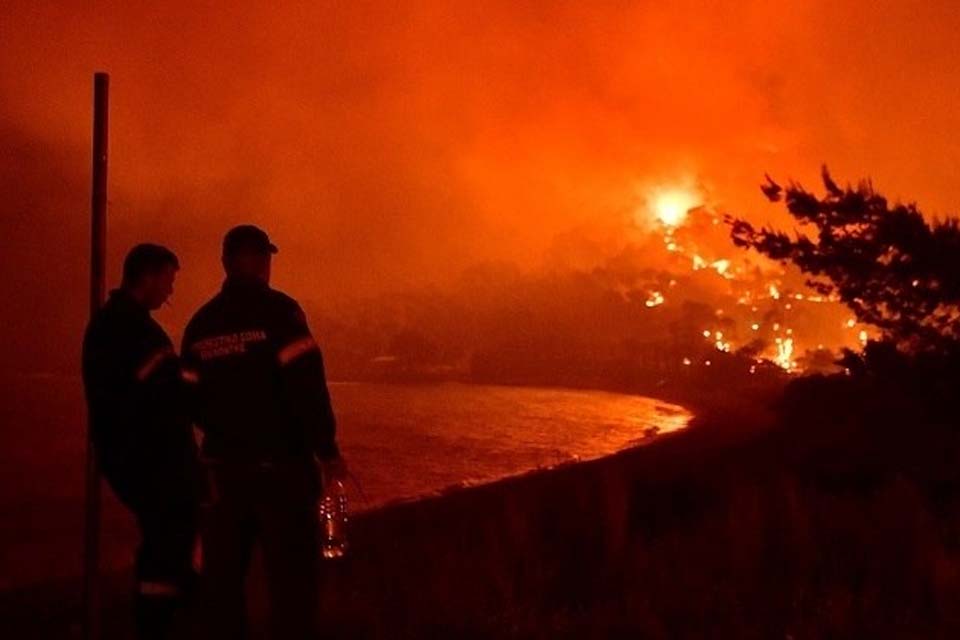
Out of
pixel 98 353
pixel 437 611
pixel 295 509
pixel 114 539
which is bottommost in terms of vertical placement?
pixel 114 539

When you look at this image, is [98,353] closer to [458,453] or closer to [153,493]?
[153,493]

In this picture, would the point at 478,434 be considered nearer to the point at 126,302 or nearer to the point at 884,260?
the point at 884,260

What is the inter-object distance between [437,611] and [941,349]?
849cm

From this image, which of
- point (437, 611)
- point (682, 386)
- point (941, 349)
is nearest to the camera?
point (437, 611)

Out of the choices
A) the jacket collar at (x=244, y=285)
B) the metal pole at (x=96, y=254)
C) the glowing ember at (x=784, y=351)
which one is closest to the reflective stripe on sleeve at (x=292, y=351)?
the jacket collar at (x=244, y=285)

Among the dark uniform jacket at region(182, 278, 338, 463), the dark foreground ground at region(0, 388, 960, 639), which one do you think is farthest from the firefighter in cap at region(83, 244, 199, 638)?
the dark foreground ground at region(0, 388, 960, 639)

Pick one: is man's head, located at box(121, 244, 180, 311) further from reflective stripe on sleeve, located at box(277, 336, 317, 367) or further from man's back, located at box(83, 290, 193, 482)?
reflective stripe on sleeve, located at box(277, 336, 317, 367)

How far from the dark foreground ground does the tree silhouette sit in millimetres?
2754

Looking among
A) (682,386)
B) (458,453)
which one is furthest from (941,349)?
(682,386)

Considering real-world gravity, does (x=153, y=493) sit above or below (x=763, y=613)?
above

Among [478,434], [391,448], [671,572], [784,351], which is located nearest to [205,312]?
[671,572]

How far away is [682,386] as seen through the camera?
2037 inches

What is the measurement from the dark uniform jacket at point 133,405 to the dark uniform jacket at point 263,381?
284 millimetres

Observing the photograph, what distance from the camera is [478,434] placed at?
26.7 meters
